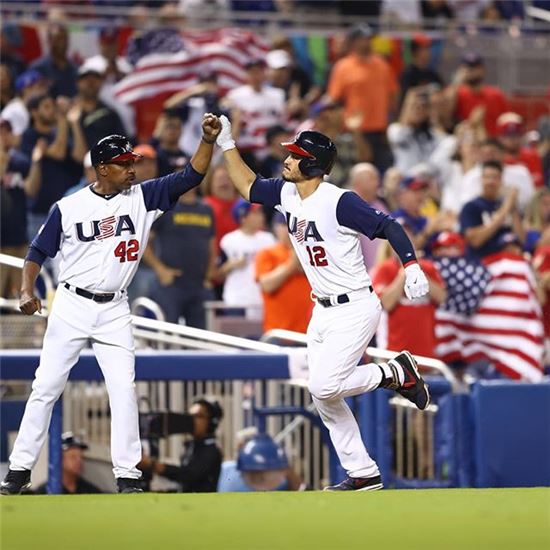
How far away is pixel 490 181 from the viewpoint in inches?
559

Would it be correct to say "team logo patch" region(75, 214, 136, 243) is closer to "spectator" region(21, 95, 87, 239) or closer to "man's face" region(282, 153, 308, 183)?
"man's face" region(282, 153, 308, 183)

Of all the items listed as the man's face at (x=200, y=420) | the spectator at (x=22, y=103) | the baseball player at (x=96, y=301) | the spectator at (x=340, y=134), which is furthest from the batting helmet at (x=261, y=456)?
the spectator at (x=22, y=103)

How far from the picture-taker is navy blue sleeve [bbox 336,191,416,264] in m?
8.65

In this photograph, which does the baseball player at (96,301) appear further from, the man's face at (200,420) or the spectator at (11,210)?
the spectator at (11,210)

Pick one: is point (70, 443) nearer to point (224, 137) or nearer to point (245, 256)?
point (224, 137)

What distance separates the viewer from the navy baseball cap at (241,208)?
13.9m

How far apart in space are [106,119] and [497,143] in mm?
3922

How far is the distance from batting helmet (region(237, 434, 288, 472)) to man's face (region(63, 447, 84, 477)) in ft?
3.72

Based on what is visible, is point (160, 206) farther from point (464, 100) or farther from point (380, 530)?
point (464, 100)

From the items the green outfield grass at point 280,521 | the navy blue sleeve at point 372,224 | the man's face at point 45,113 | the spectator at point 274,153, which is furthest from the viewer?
the spectator at point 274,153

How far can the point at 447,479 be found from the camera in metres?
11.4

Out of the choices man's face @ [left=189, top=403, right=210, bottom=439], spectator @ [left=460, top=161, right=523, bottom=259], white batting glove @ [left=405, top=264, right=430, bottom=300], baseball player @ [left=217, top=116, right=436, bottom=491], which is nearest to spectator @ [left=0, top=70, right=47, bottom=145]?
spectator @ [left=460, top=161, right=523, bottom=259]

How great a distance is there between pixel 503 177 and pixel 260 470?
19.9 feet

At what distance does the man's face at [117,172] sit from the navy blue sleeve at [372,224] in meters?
1.21
